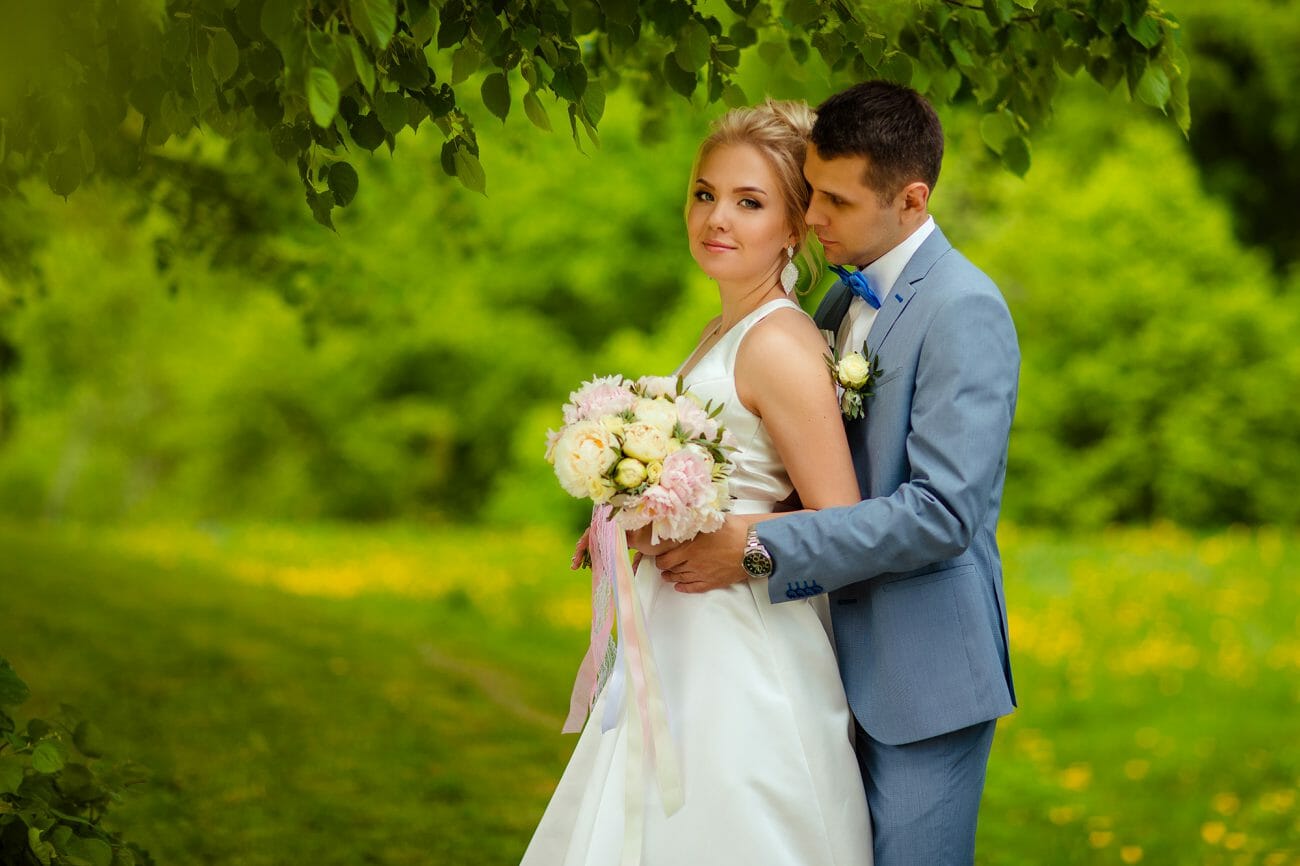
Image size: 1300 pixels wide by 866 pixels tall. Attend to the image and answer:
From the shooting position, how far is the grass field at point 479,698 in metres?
6.05

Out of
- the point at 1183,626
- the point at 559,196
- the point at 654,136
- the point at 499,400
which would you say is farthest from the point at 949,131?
the point at 499,400

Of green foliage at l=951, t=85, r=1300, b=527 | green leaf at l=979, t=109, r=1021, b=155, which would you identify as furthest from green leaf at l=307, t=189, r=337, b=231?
green foliage at l=951, t=85, r=1300, b=527

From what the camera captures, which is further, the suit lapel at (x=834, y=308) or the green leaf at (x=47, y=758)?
the suit lapel at (x=834, y=308)

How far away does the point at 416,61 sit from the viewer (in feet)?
10.1

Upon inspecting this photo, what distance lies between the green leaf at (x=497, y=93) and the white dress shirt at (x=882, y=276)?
931 mm

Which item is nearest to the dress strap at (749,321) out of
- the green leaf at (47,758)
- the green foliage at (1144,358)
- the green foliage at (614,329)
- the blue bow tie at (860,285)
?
the blue bow tie at (860,285)

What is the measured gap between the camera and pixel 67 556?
13242 millimetres

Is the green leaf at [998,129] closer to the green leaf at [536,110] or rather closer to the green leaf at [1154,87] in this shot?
the green leaf at [1154,87]

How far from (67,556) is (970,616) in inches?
471

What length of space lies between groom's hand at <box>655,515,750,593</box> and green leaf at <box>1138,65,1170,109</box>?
149 cm

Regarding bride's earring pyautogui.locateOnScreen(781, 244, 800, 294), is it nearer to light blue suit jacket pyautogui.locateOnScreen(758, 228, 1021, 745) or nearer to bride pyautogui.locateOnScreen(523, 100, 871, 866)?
bride pyautogui.locateOnScreen(523, 100, 871, 866)

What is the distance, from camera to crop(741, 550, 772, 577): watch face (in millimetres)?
3006

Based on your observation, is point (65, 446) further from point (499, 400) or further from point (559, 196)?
point (559, 196)

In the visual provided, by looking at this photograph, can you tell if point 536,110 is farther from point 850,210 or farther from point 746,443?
point 746,443
